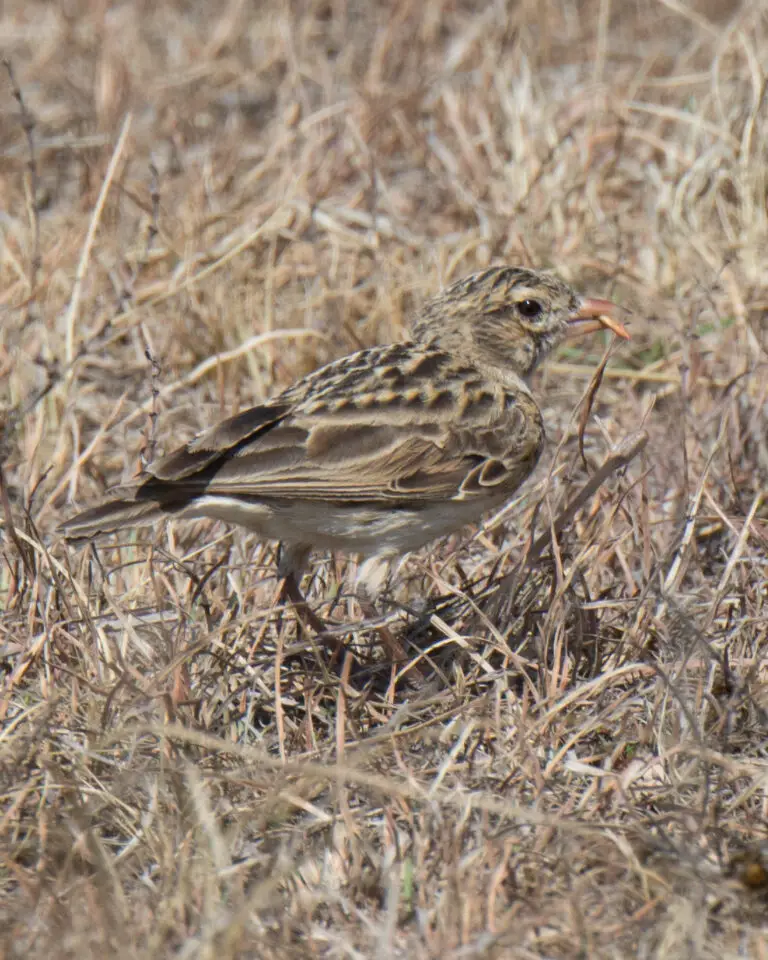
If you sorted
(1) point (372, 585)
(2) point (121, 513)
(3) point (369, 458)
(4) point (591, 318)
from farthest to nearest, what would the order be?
(4) point (591, 318)
(1) point (372, 585)
(3) point (369, 458)
(2) point (121, 513)

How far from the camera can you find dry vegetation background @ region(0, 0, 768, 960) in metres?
3.91

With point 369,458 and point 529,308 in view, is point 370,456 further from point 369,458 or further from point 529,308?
point 529,308

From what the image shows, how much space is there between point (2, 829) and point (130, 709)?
1.80 feet

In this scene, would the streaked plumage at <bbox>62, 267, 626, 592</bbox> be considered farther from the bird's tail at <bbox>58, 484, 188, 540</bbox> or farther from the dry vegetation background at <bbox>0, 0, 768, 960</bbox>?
the dry vegetation background at <bbox>0, 0, 768, 960</bbox>

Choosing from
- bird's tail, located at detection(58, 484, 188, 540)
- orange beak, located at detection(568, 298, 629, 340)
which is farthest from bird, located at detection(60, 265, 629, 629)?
orange beak, located at detection(568, 298, 629, 340)

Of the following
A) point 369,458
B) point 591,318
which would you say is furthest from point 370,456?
point 591,318

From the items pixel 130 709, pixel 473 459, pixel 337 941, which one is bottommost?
pixel 337 941

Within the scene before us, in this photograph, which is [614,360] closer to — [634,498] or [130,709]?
[634,498]

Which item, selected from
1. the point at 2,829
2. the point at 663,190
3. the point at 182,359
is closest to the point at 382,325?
the point at 182,359

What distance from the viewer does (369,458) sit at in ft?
16.4

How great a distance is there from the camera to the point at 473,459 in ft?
17.0

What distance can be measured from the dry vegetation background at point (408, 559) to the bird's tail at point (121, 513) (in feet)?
1.02

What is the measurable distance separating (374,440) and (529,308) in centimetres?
110

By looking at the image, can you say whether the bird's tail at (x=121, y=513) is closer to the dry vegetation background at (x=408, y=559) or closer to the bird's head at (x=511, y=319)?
the dry vegetation background at (x=408, y=559)
